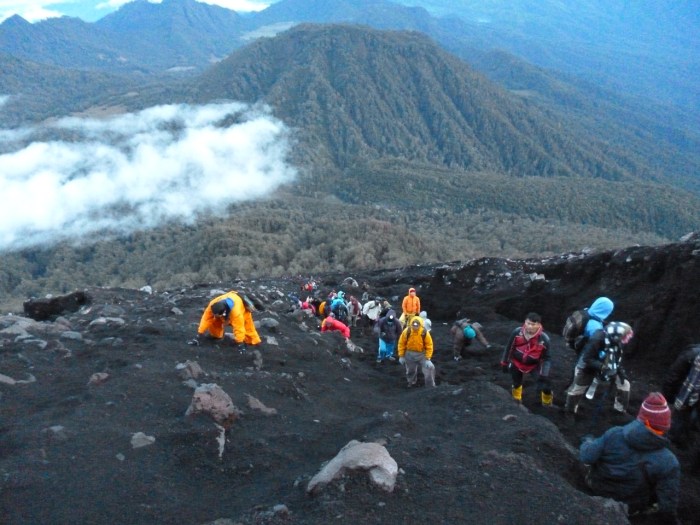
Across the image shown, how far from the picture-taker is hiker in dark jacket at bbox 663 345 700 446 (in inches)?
307

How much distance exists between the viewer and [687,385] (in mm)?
7867

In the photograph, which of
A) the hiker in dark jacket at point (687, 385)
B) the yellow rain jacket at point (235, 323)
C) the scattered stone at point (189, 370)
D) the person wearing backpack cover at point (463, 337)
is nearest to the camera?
the hiker in dark jacket at point (687, 385)

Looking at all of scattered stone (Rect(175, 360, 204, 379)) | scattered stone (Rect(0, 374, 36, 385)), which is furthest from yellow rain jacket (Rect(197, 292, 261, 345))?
scattered stone (Rect(0, 374, 36, 385))

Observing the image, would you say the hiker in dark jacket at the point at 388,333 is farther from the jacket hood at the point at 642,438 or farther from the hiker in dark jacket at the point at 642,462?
the jacket hood at the point at 642,438

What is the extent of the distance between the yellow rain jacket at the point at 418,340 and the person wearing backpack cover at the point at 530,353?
176cm

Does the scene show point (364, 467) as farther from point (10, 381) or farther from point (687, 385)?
point (10, 381)

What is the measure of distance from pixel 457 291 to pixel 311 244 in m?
57.9

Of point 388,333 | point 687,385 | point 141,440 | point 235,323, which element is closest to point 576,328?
point 687,385

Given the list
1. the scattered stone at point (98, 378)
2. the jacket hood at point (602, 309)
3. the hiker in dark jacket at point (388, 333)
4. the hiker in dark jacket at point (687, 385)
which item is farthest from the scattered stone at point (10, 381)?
the hiker in dark jacket at point (687, 385)

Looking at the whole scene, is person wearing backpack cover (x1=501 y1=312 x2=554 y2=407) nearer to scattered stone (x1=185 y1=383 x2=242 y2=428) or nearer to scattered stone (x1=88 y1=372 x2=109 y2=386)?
scattered stone (x1=185 y1=383 x2=242 y2=428)

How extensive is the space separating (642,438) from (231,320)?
8.22 m

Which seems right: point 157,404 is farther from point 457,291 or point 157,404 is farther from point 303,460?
point 457,291

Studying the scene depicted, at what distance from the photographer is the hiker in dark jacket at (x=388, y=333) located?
13.0 metres

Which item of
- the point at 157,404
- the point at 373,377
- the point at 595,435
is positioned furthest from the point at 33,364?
the point at 595,435
